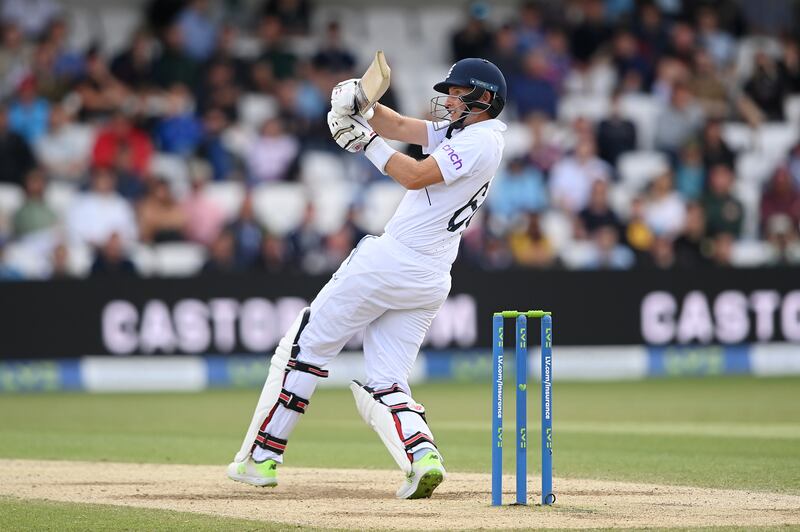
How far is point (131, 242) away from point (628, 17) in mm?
7253

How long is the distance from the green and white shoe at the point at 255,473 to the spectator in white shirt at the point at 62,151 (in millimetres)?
8092

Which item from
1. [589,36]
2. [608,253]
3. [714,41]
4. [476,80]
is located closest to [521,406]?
[476,80]

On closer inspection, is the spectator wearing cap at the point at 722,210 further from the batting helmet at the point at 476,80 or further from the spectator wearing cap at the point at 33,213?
the batting helmet at the point at 476,80

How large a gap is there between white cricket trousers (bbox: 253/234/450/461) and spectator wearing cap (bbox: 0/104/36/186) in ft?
26.2

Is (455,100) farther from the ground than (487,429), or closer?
farther from the ground

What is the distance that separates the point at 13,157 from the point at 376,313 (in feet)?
26.9

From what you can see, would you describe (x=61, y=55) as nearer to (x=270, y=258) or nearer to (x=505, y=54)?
(x=270, y=258)

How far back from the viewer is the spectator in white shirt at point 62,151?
13719 millimetres

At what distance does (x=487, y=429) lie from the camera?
964 centimetres

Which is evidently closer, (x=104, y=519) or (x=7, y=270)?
(x=104, y=519)

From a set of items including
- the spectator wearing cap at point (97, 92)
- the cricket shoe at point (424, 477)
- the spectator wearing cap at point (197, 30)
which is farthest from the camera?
the spectator wearing cap at point (197, 30)

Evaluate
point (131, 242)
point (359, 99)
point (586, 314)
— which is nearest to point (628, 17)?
point (586, 314)

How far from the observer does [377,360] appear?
6.24 metres

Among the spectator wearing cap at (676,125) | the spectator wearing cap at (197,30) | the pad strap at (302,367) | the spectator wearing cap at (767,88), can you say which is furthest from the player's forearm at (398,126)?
the spectator wearing cap at (767,88)
